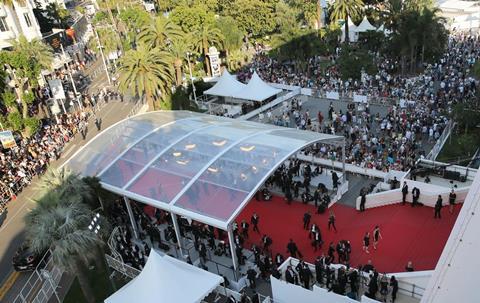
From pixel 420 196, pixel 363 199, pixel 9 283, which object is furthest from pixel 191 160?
pixel 420 196

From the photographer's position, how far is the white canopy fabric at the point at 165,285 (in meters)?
15.0

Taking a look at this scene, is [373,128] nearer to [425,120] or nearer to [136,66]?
[425,120]

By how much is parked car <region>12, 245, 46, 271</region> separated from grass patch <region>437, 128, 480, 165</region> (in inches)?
882

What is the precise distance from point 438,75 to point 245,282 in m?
30.8

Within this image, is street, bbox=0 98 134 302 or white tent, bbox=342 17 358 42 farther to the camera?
white tent, bbox=342 17 358 42

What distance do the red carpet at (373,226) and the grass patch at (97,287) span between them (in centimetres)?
648

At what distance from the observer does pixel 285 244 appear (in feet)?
66.7

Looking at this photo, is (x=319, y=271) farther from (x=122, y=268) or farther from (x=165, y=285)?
(x=122, y=268)

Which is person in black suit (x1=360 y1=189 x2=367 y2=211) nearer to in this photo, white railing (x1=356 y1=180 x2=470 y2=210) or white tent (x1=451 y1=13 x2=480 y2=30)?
white railing (x1=356 y1=180 x2=470 y2=210)

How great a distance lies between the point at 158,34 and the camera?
147 ft

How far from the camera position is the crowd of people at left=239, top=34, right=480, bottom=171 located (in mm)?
26567

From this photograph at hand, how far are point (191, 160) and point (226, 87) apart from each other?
1939cm

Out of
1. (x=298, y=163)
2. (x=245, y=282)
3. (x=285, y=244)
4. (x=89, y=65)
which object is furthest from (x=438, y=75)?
(x=89, y=65)

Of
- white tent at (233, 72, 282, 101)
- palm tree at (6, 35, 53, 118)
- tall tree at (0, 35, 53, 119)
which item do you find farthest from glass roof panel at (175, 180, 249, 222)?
palm tree at (6, 35, 53, 118)
